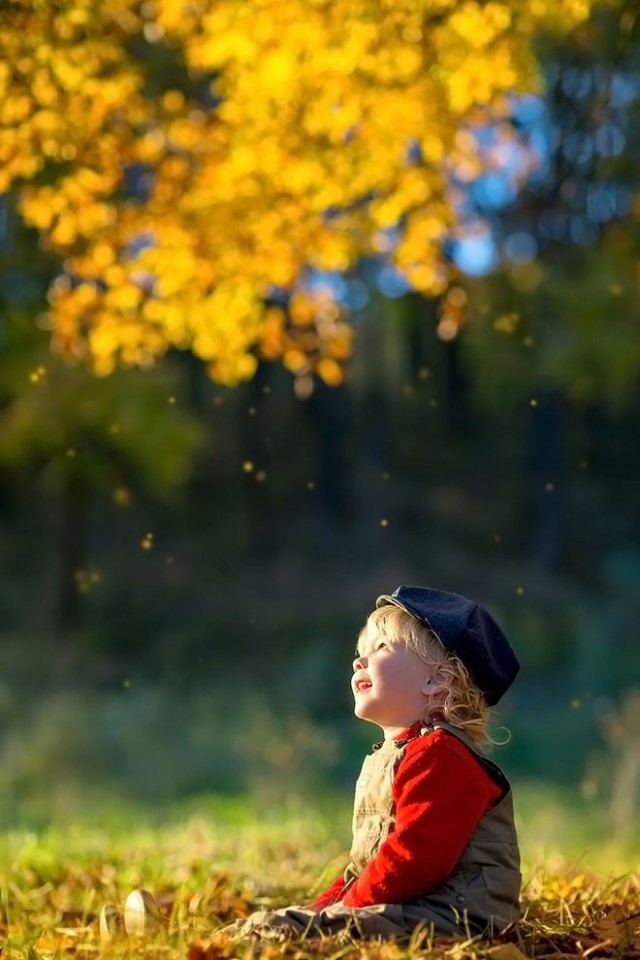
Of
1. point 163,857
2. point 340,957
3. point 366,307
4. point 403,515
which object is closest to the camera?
point 340,957

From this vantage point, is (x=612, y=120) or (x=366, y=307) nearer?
(x=612, y=120)

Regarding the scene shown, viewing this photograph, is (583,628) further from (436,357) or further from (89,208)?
(89,208)

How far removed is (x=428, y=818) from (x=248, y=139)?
18.3ft

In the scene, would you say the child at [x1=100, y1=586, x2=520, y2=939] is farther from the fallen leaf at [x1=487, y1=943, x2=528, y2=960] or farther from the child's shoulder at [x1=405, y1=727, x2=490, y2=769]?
the fallen leaf at [x1=487, y1=943, x2=528, y2=960]

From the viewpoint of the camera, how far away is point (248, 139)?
7918 mm

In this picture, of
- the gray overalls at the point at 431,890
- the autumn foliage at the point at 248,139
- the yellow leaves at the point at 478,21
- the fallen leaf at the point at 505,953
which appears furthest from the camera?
the autumn foliage at the point at 248,139

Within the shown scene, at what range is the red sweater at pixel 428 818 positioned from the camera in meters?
3.15

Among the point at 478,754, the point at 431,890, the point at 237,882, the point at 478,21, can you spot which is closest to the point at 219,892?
the point at 237,882

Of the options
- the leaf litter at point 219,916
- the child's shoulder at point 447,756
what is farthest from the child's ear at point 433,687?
the leaf litter at point 219,916

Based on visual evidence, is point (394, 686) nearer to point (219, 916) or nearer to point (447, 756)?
point (447, 756)

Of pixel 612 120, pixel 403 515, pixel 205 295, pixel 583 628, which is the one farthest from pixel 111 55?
pixel 403 515

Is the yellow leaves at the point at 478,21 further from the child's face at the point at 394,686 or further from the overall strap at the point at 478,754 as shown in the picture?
the overall strap at the point at 478,754

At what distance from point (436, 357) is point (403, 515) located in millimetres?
3528

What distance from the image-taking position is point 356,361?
23.6 metres
